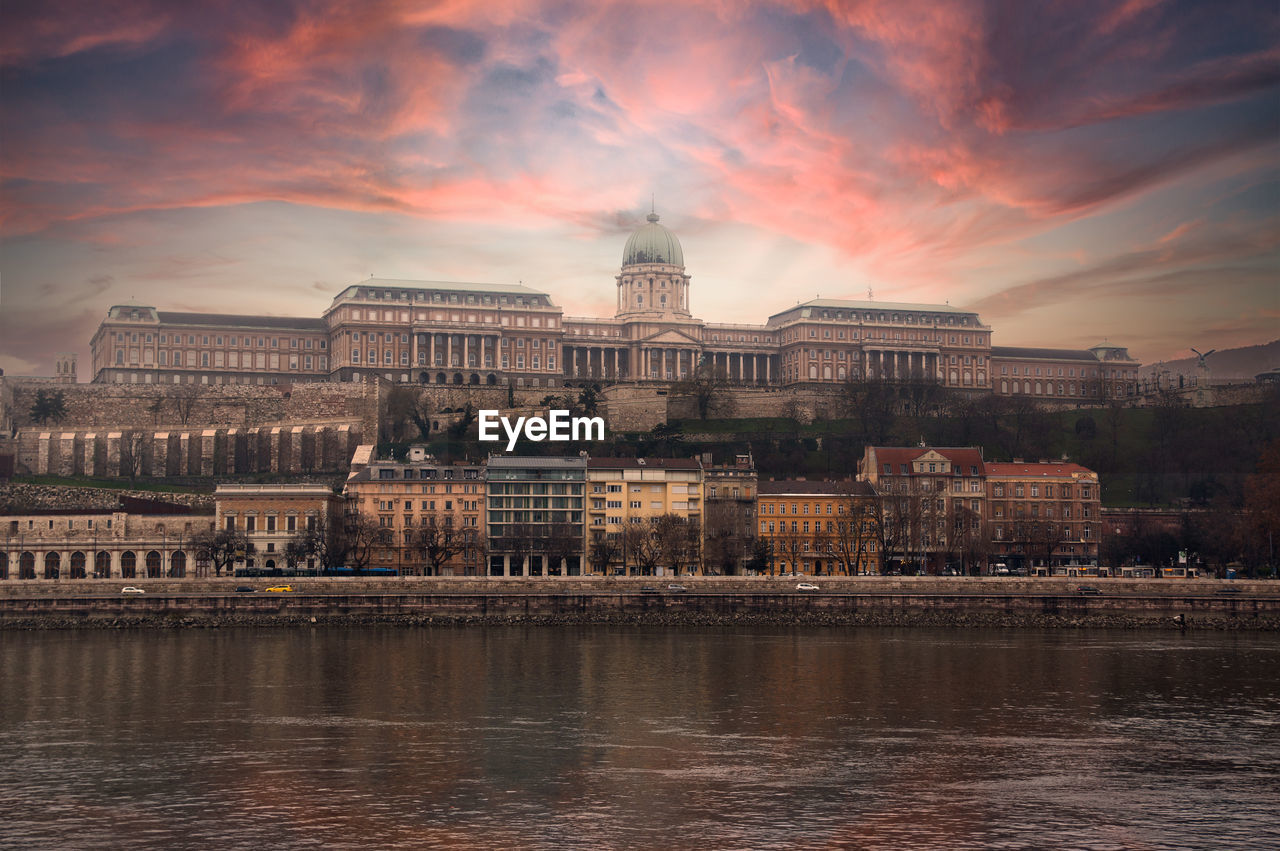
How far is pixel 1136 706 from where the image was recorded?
45.5 metres

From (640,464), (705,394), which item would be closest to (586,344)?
(705,394)

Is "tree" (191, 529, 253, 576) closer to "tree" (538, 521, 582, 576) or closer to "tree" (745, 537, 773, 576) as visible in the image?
"tree" (538, 521, 582, 576)

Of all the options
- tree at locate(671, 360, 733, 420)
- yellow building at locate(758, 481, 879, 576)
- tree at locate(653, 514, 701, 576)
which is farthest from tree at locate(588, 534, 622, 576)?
tree at locate(671, 360, 733, 420)

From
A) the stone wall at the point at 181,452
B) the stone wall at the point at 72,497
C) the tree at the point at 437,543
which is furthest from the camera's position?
the stone wall at the point at 181,452

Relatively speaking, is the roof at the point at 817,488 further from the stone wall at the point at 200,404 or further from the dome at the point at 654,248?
the dome at the point at 654,248

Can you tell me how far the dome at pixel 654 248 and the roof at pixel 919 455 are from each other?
78.9m

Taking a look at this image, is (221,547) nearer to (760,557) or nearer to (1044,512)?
(760,557)

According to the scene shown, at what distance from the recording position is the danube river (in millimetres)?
30422

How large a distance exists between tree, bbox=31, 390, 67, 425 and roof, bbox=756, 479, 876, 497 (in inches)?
2720

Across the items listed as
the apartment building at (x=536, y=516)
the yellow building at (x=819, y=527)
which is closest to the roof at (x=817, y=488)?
the yellow building at (x=819, y=527)

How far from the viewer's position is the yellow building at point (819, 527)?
301 ft

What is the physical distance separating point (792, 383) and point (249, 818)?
407ft

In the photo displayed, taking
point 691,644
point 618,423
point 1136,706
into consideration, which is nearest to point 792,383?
point 618,423

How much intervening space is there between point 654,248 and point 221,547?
96.3m
